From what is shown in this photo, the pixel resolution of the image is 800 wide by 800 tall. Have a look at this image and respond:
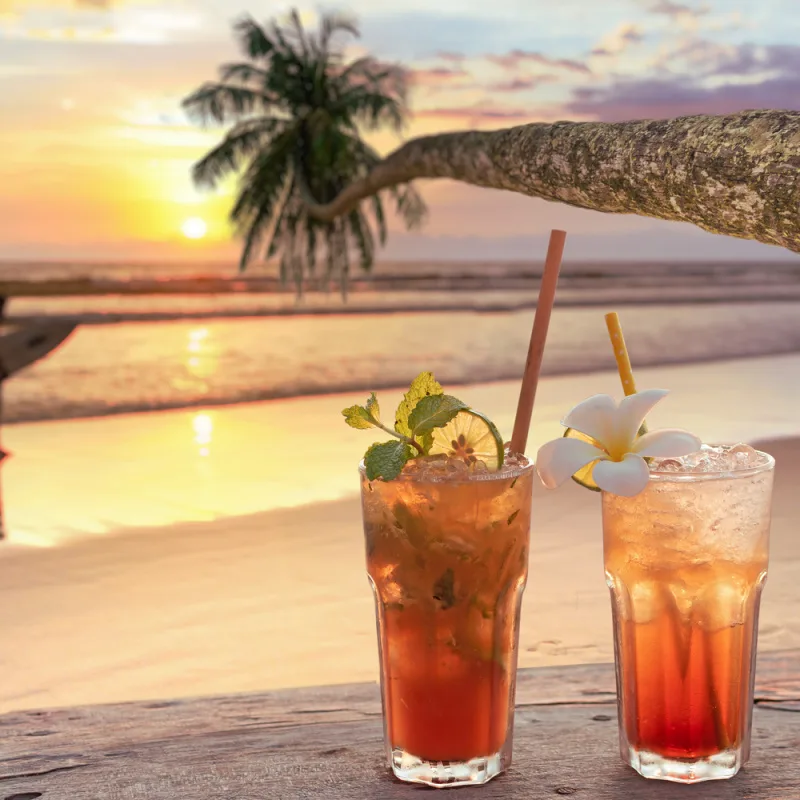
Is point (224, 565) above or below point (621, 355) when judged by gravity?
below

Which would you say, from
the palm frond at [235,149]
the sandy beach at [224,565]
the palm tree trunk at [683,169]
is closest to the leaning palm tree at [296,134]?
the palm frond at [235,149]

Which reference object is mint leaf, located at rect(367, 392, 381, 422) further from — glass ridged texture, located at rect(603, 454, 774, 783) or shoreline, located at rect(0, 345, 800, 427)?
shoreline, located at rect(0, 345, 800, 427)

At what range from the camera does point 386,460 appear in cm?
132

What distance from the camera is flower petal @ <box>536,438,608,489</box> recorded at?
1.29 meters

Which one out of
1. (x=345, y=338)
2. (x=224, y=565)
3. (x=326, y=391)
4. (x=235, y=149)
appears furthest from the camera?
(x=235, y=149)

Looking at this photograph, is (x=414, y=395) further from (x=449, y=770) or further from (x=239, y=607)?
(x=239, y=607)

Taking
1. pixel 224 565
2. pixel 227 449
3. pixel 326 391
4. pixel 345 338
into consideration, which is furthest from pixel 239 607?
pixel 345 338

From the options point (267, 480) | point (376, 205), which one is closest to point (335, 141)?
point (376, 205)

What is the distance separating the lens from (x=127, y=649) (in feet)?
11.3

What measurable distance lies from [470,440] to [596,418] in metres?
0.19

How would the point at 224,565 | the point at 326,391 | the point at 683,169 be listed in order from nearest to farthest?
the point at 683,169, the point at 224,565, the point at 326,391

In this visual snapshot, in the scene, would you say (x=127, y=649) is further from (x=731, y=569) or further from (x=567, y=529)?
(x=731, y=569)

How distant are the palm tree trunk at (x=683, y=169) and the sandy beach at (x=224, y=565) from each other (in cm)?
196

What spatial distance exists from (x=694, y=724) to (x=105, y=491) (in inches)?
184
